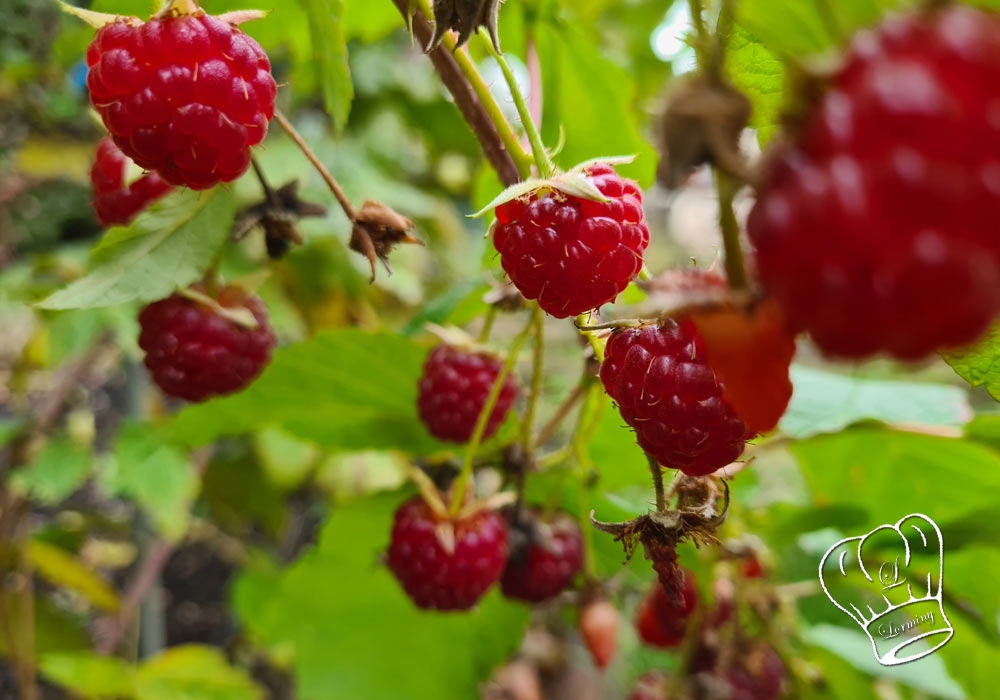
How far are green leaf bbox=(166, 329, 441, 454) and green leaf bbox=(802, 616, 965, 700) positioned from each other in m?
0.58

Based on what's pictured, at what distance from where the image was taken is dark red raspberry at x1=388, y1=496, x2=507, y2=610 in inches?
26.9

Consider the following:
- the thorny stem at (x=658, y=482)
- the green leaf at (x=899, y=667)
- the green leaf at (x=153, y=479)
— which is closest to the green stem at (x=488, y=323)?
the thorny stem at (x=658, y=482)

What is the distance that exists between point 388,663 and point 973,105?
931 millimetres

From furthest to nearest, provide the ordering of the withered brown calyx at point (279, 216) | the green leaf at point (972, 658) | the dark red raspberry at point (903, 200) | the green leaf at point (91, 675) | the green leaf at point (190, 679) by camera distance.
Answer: the green leaf at point (190, 679) → the green leaf at point (91, 675) → the green leaf at point (972, 658) → the withered brown calyx at point (279, 216) → the dark red raspberry at point (903, 200)

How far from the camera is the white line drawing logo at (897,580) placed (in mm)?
811

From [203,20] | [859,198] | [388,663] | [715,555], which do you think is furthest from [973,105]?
[388,663]

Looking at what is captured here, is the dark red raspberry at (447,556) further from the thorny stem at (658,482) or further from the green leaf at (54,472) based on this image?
the green leaf at (54,472)

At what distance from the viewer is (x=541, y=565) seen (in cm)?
74

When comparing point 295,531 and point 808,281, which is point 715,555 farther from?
point 295,531

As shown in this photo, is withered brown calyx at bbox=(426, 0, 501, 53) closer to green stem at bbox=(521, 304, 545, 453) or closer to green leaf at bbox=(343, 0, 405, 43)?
green stem at bbox=(521, 304, 545, 453)

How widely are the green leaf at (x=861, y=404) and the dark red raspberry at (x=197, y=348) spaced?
564mm

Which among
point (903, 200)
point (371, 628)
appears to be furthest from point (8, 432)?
point (903, 200)

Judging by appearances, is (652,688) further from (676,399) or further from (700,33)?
(700,33)

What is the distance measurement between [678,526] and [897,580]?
1.77ft
